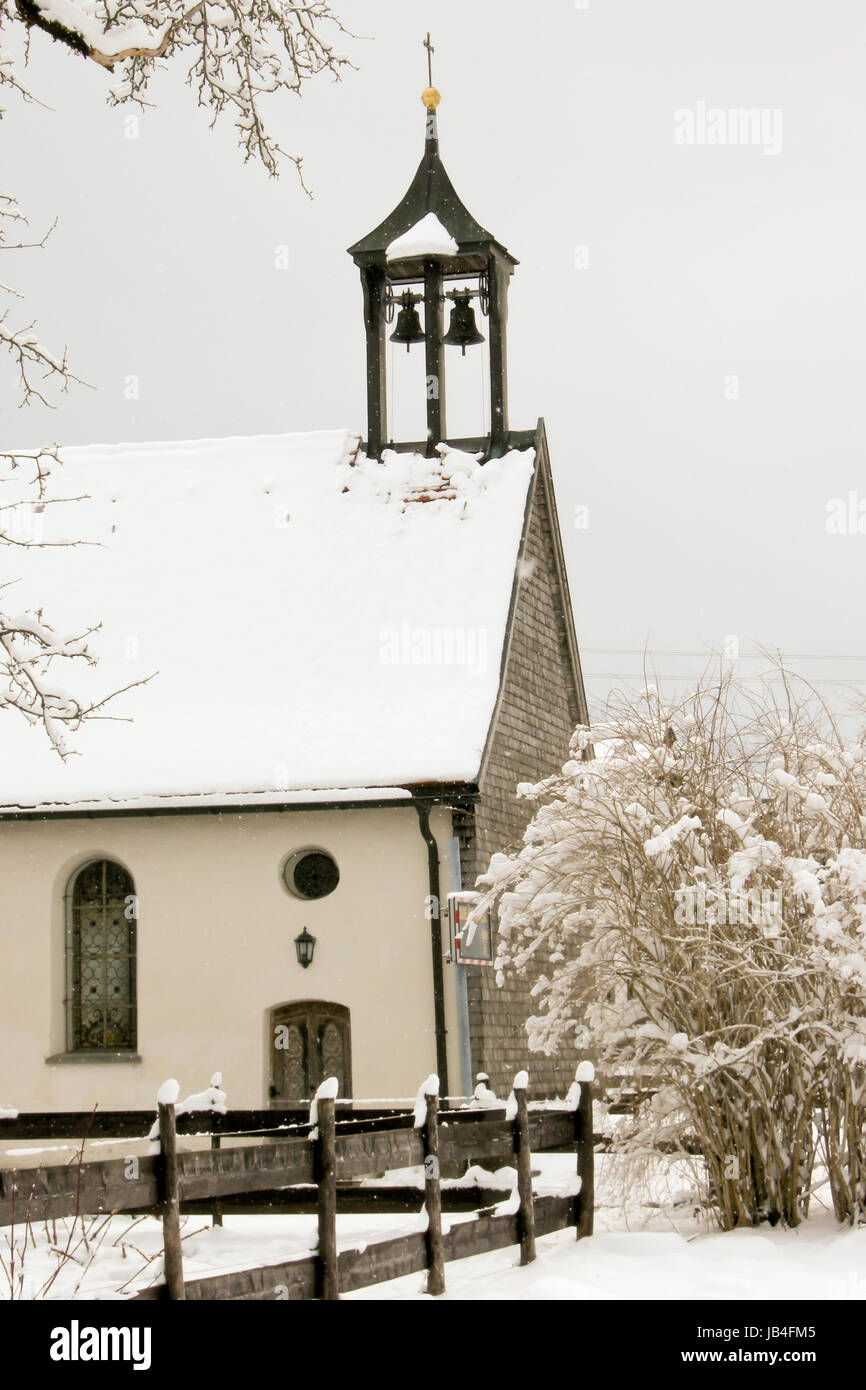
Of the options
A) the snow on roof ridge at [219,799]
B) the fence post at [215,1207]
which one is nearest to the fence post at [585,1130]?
the fence post at [215,1207]

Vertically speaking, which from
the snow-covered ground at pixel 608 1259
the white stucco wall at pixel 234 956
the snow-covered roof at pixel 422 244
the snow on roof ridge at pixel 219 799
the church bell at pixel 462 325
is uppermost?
the snow-covered roof at pixel 422 244

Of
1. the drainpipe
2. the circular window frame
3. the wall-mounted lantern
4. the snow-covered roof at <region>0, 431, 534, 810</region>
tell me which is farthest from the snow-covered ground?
the snow-covered roof at <region>0, 431, 534, 810</region>

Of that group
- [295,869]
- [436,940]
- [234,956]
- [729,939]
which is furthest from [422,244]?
[729,939]

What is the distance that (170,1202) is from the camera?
23.1 feet

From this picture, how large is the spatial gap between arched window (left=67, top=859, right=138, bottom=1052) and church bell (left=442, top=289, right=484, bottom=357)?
7644mm

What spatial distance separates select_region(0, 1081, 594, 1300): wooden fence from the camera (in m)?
6.72

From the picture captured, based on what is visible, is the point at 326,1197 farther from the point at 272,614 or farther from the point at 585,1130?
the point at 272,614

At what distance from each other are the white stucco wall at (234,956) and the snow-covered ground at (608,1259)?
4.72 metres

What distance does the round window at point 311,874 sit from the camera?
57.5ft

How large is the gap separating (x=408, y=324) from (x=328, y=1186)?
48.8 ft

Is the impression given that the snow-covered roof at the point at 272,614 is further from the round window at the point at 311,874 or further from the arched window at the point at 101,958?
the arched window at the point at 101,958

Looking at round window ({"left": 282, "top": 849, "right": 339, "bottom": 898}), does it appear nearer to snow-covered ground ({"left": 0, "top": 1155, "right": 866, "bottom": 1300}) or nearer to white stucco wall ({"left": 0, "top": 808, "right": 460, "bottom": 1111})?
white stucco wall ({"left": 0, "top": 808, "right": 460, "bottom": 1111})
